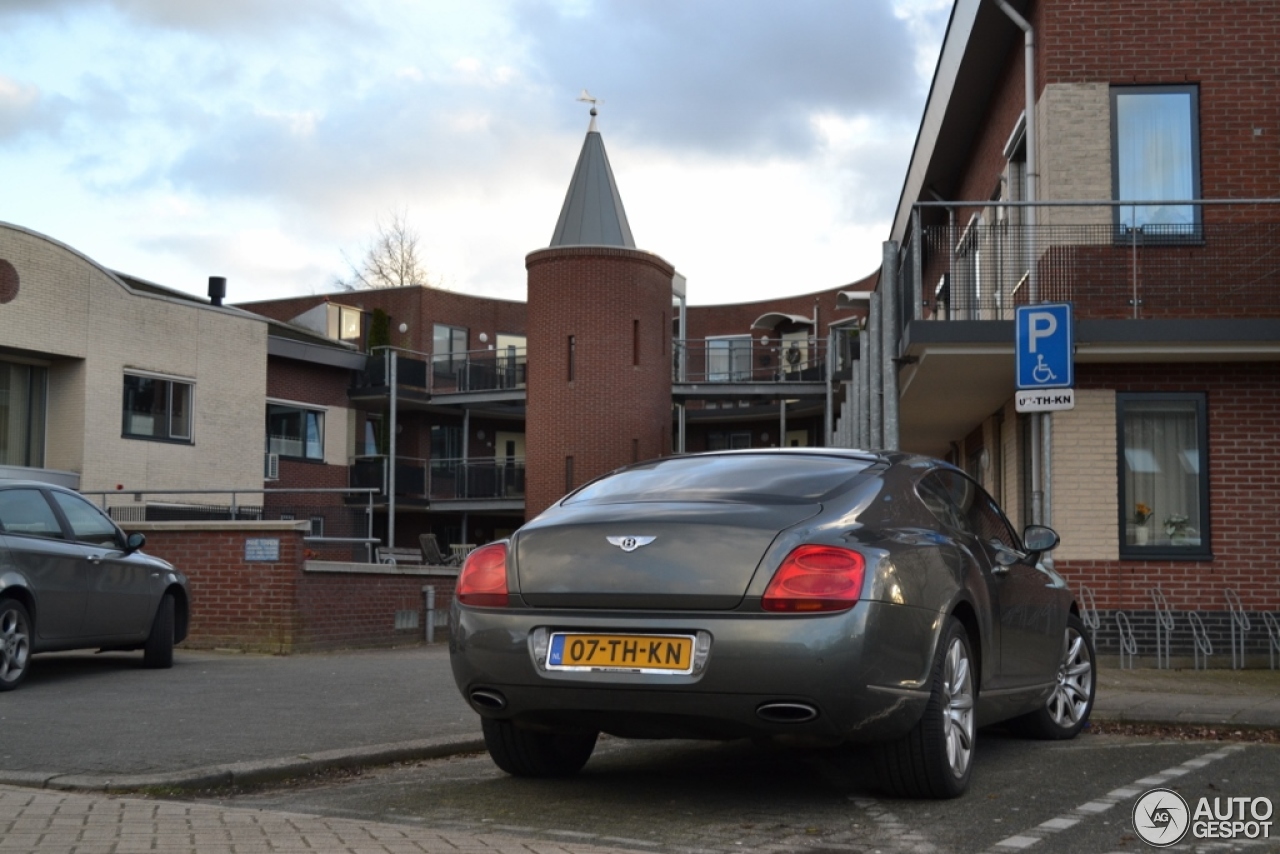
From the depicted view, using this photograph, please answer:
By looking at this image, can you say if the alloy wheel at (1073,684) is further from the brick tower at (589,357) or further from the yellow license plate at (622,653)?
the brick tower at (589,357)

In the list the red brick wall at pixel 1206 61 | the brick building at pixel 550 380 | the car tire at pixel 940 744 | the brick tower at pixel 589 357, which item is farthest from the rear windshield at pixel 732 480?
the brick tower at pixel 589 357

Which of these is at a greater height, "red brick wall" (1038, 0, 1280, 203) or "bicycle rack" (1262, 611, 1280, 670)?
"red brick wall" (1038, 0, 1280, 203)

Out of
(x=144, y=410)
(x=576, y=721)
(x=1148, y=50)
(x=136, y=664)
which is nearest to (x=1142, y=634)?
(x=1148, y=50)

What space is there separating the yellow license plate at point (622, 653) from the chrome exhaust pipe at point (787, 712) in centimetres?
30

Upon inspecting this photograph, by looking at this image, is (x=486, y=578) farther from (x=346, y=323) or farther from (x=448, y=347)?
(x=448, y=347)

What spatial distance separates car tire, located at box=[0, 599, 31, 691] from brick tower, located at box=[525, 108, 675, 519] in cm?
2699

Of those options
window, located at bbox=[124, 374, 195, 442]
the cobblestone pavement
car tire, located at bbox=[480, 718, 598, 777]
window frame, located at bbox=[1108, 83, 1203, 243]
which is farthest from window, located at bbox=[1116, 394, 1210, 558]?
window, located at bbox=[124, 374, 195, 442]

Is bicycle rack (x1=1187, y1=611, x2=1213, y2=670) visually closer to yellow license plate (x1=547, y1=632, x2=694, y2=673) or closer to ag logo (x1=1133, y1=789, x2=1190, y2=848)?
ag logo (x1=1133, y1=789, x2=1190, y2=848)

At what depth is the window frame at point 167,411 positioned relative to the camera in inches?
1275

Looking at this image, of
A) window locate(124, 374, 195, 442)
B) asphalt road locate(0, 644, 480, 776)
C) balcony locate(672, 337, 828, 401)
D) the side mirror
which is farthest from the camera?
balcony locate(672, 337, 828, 401)

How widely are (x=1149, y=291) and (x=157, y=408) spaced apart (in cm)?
2455

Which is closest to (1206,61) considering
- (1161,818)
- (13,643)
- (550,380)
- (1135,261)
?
(1135,261)

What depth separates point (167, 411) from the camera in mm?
33531

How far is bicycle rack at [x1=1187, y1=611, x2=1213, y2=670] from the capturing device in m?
14.3
